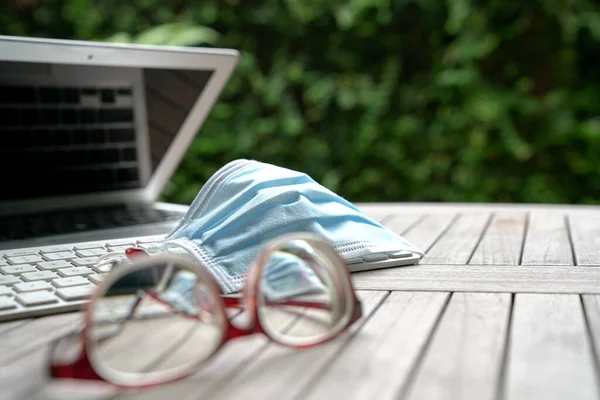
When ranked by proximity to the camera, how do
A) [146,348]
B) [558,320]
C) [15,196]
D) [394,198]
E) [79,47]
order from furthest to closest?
[394,198], [15,196], [79,47], [558,320], [146,348]

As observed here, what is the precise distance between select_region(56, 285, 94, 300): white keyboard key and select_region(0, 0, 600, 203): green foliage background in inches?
90.6

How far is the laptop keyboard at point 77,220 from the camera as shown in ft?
4.70

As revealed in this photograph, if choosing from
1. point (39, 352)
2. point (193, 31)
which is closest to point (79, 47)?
point (39, 352)

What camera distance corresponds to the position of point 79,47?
149cm

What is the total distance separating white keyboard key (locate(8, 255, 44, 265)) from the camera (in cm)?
113

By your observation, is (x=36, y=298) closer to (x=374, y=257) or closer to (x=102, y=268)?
(x=102, y=268)

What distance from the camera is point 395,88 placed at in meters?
3.34

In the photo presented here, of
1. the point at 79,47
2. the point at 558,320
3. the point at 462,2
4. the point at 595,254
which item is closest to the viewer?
the point at 558,320

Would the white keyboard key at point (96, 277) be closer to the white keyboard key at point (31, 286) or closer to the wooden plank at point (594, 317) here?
the white keyboard key at point (31, 286)

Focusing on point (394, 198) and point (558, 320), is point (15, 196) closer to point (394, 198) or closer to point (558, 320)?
point (558, 320)

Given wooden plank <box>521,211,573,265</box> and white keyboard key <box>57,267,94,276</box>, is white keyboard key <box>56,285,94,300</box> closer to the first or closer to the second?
white keyboard key <box>57,267,94,276</box>

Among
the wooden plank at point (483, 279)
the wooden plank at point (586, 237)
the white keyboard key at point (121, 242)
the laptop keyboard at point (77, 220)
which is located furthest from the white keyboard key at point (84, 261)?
the wooden plank at point (586, 237)

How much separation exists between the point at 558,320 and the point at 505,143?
2447mm

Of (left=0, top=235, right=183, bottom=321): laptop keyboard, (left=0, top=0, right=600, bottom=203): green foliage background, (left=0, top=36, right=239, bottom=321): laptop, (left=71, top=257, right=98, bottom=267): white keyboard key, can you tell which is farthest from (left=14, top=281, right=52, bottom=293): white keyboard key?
(left=0, top=0, right=600, bottom=203): green foliage background
